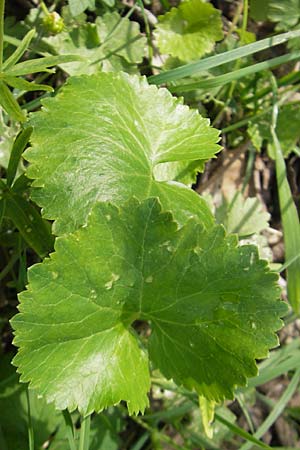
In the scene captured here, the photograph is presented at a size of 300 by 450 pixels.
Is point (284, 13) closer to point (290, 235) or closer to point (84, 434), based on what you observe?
point (290, 235)

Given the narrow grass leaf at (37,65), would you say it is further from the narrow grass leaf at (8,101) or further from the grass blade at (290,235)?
the grass blade at (290,235)

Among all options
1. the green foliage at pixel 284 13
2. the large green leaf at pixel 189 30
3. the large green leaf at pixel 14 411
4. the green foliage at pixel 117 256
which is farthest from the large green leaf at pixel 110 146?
the green foliage at pixel 284 13

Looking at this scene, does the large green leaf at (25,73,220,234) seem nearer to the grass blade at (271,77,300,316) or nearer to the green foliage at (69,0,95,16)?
the green foliage at (69,0,95,16)

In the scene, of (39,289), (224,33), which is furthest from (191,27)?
(39,289)

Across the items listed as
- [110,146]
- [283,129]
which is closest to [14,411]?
[110,146]

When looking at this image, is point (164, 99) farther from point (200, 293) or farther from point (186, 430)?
point (186, 430)
